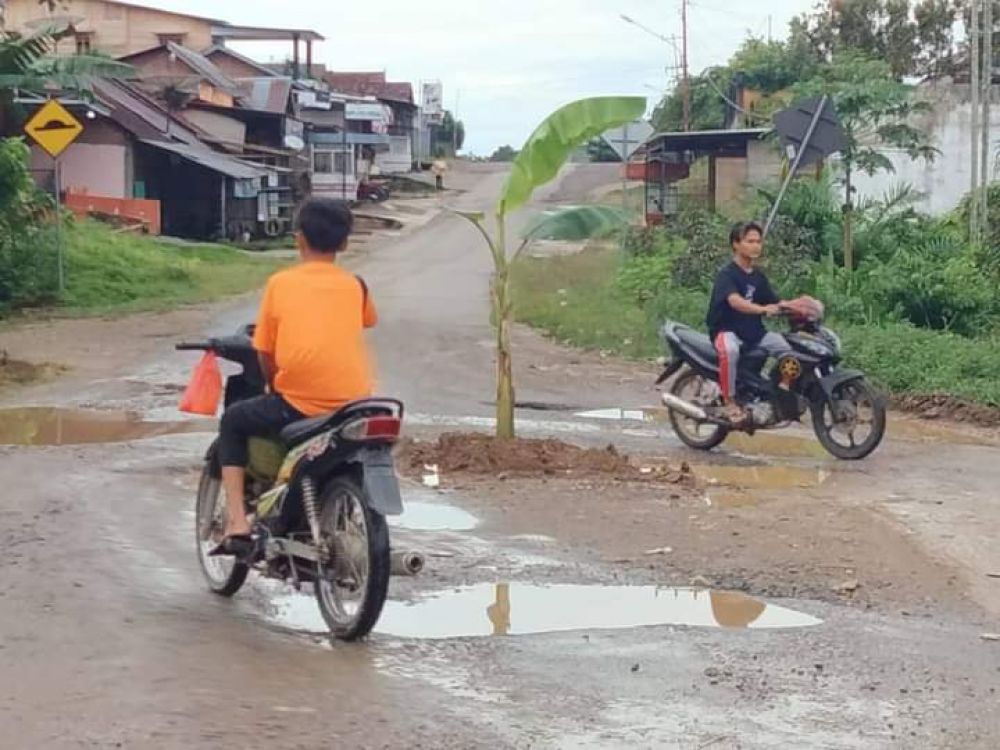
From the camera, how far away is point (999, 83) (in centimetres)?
3466

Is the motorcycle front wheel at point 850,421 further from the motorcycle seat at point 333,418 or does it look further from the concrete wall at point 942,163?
the concrete wall at point 942,163

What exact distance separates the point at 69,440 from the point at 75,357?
6465 millimetres

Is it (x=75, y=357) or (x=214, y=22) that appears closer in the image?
(x=75, y=357)

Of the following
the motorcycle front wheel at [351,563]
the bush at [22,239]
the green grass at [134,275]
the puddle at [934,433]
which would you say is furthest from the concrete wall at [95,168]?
the motorcycle front wheel at [351,563]

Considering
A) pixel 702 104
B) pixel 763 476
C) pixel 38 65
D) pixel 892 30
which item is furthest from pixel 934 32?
pixel 763 476

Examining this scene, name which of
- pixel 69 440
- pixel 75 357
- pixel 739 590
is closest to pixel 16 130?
pixel 75 357

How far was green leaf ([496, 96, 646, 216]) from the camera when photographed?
37.5 feet

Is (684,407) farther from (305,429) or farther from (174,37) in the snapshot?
(174,37)

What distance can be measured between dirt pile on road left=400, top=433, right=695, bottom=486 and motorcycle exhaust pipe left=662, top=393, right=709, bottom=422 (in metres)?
1.24

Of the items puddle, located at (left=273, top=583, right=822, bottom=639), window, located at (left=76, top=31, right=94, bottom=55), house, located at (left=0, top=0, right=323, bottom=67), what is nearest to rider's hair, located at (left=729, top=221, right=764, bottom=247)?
puddle, located at (left=273, top=583, right=822, bottom=639)

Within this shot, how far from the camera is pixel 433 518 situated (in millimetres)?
9406

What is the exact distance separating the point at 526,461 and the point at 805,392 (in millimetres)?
2577

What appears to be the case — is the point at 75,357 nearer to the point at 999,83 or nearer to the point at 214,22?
the point at 999,83

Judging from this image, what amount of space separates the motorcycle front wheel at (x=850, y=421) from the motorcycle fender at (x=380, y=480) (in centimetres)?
650
